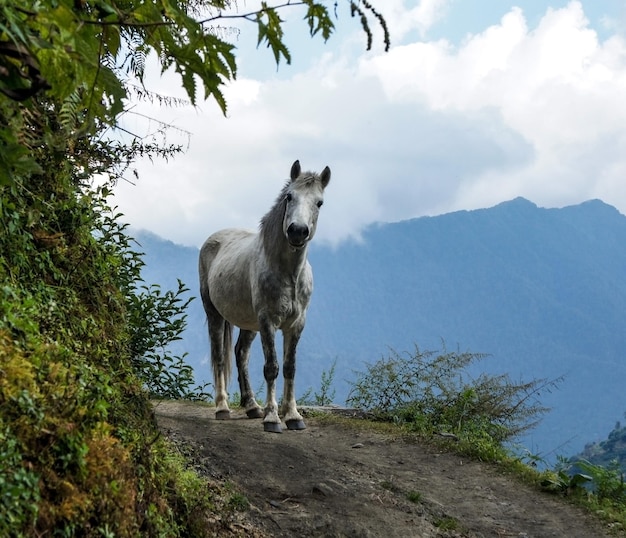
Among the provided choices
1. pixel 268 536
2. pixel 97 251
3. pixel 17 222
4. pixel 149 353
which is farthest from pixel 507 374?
pixel 17 222

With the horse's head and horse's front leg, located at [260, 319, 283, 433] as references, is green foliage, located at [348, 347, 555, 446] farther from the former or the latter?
the horse's head

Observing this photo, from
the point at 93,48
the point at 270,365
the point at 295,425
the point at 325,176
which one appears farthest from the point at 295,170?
the point at 93,48

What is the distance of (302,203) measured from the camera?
784cm

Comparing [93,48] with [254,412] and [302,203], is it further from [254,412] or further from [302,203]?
[254,412]

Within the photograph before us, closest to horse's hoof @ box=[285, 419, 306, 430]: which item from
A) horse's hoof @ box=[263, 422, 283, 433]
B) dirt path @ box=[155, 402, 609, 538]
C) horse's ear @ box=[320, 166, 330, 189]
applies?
dirt path @ box=[155, 402, 609, 538]

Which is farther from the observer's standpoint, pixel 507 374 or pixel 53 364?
pixel 507 374

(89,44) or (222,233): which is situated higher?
(222,233)

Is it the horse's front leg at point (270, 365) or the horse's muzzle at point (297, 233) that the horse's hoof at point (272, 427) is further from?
the horse's muzzle at point (297, 233)

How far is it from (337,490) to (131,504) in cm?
324

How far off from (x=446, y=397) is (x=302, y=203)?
12.5 feet

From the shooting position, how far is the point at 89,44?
165cm

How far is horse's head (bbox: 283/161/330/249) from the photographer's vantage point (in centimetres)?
766

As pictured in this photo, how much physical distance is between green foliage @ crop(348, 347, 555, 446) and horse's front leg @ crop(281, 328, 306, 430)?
5.51 ft

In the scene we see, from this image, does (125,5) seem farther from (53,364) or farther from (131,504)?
(131,504)
